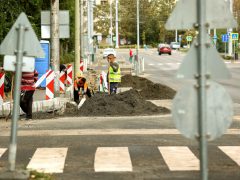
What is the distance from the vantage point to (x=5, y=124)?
1480 cm

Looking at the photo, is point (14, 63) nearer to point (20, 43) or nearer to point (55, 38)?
point (20, 43)

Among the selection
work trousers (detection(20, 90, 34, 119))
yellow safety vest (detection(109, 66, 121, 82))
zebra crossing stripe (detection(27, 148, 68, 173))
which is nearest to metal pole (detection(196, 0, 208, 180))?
zebra crossing stripe (detection(27, 148, 68, 173))

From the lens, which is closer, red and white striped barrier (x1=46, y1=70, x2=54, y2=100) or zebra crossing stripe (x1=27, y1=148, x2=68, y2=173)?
zebra crossing stripe (x1=27, y1=148, x2=68, y2=173)

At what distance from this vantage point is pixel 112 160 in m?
9.55

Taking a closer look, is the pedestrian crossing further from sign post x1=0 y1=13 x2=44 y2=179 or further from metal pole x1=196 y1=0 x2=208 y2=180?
metal pole x1=196 y1=0 x2=208 y2=180

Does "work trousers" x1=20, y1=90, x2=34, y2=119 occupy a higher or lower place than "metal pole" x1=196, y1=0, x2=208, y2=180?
lower

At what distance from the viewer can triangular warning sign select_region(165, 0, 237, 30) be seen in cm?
574

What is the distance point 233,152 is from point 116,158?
78.0 inches

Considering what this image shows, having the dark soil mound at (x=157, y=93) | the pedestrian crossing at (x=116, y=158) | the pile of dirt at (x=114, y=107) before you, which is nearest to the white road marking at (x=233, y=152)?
the pedestrian crossing at (x=116, y=158)

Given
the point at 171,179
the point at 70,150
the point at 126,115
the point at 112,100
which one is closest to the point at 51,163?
the point at 70,150

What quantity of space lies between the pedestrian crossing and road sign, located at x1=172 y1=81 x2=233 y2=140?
3254mm

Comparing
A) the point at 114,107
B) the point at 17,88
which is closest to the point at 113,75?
the point at 114,107

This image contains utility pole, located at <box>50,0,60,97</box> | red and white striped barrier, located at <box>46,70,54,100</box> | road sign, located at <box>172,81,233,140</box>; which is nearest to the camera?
road sign, located at <box>172,81,233,140</box>

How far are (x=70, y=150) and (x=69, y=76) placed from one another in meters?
12.7
